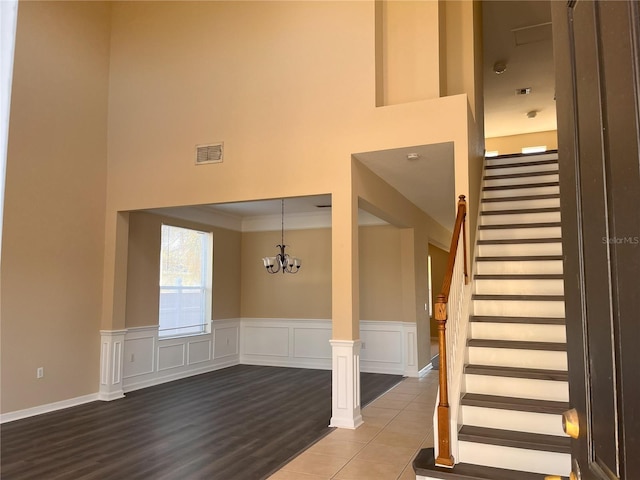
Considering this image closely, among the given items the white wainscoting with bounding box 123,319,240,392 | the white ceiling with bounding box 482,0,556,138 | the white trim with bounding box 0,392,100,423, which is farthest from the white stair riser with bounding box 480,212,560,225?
the white trim with bounding box 0,392,100,423

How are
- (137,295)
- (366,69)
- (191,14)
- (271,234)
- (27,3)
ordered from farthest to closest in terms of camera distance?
(271,234) → (137,295) → (191,14) → (27,3) → (366,69)

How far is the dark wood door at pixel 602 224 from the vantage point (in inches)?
27.2

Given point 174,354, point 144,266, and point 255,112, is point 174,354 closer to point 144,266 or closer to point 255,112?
point 144,266

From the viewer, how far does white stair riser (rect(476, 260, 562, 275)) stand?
4.61 m

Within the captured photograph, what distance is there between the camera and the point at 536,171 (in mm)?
6141

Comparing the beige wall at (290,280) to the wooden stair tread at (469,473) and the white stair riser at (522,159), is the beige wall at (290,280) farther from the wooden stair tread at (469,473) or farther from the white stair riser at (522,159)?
the wooden stair tread at (469,473)

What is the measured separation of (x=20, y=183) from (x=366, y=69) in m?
4.10

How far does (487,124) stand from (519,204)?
648 cm

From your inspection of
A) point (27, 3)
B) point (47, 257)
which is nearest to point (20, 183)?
point (47, 257)

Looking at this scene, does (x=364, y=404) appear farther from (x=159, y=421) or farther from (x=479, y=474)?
(x=479, y=474)

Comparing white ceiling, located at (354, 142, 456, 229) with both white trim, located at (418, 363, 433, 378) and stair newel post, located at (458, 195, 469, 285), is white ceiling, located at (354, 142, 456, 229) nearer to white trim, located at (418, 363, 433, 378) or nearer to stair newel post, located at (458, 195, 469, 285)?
stair newel post, located at (458, 195, 469, 285)

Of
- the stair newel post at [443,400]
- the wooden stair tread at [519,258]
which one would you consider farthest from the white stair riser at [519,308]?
the stair newel post at [443,400]

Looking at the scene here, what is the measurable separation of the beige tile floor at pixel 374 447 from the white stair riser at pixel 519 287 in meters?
1.55

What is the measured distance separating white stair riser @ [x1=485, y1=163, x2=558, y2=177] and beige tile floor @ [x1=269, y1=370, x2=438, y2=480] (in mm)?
3166
